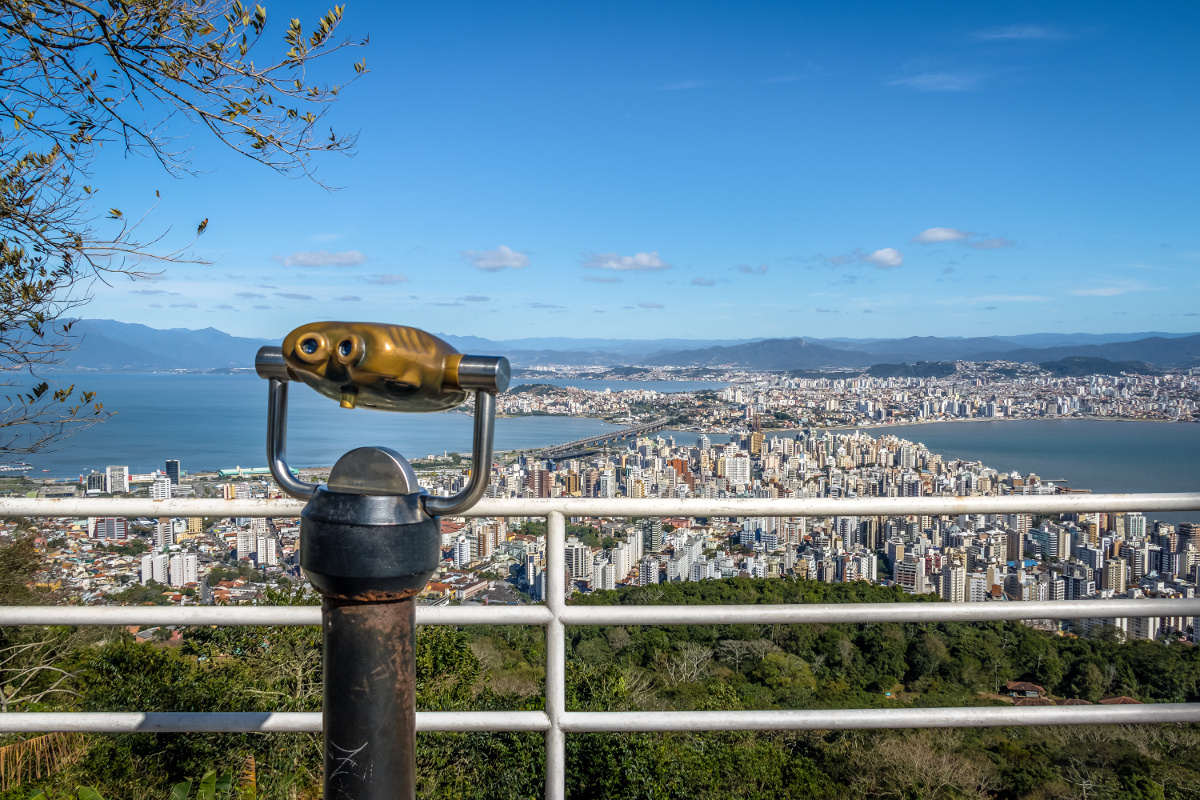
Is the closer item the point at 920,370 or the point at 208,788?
the point at 208,788

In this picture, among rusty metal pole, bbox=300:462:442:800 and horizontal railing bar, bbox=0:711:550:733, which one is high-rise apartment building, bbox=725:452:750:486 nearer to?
horizontal railing bar, bbox=0:711:550:733

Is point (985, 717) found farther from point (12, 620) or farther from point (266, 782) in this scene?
point (12, 620)

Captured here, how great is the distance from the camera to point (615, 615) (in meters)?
1.51

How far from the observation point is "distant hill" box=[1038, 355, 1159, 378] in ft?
114

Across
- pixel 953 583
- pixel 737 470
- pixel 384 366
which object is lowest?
pixel 737 470

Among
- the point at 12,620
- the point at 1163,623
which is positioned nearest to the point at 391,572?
the point at 12,620

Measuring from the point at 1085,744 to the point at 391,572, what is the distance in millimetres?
2627

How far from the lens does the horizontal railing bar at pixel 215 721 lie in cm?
148

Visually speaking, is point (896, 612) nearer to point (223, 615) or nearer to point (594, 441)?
point (223, 615)

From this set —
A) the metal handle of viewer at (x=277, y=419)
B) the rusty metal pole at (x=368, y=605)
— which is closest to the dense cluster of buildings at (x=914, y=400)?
the metal handle of viewer at (x=277, y=419)

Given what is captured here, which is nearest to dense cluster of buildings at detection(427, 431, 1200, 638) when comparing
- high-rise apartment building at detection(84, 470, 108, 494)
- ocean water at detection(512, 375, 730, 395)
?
high-rise apartment building at detection(84, 470, 108, 494)

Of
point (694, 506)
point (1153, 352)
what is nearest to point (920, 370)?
point (1153, 352)

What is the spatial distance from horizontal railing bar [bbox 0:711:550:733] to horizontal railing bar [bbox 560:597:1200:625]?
0.78ft

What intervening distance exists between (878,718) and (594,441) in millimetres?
23301
